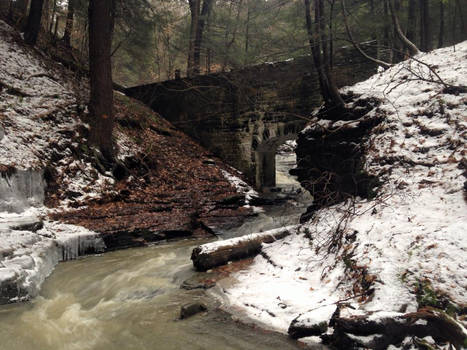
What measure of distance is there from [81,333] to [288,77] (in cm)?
1033

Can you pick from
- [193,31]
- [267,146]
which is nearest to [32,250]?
[267,146]

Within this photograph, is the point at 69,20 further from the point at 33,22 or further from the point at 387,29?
the point at 387,29

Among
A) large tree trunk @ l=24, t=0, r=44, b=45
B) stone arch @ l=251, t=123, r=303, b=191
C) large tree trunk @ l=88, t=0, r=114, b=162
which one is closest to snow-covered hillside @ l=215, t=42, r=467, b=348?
stone arch @ l=251, t=123, r=303, b=191

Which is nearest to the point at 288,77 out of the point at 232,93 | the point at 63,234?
the point at 232,93

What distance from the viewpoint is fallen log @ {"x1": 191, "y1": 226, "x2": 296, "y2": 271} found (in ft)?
17.5

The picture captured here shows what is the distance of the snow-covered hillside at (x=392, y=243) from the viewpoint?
10.2ft

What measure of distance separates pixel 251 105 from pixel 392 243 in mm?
9639

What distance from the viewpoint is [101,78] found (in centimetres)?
940

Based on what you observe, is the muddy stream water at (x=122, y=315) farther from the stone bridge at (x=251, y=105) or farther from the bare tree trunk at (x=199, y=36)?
the bare tree trunk at (x=199, y=36)

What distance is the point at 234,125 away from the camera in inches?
528

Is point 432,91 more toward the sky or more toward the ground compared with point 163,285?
more toward the sky

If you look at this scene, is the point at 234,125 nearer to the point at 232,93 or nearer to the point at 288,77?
the point at 232,93

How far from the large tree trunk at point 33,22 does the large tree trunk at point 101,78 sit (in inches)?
118

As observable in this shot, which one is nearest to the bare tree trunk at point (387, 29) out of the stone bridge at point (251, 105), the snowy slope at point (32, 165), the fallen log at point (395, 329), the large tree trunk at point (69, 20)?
the stone bridge at point (251, 105)
